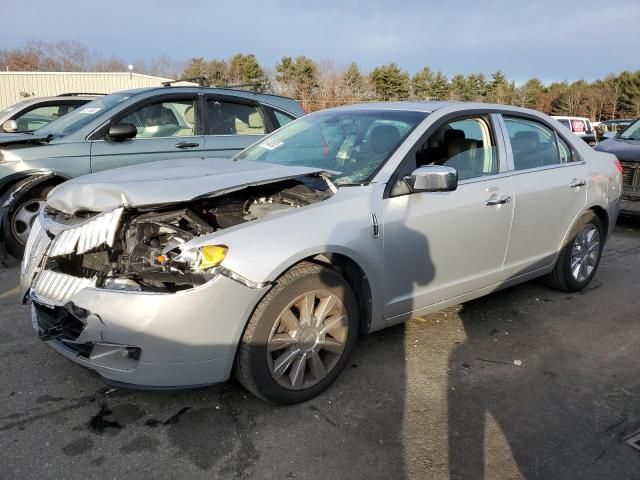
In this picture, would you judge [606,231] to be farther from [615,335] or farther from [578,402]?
[578,402]

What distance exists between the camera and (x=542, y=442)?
2.70 metres

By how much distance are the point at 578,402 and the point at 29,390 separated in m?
3.23

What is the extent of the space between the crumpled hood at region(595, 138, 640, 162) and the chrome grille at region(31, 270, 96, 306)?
772 centimetres

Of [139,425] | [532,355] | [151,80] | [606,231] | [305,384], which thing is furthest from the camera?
[151,80]

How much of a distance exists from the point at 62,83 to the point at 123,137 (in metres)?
26.3

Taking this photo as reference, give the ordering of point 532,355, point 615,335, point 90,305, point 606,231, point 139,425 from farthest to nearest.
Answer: point 606,231 → point 615,335 → point 532,355 → point 139,425 → point 90,305

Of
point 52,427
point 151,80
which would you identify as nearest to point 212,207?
point 52,427

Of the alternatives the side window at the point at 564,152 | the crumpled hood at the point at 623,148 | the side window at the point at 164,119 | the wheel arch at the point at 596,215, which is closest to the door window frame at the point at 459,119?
the side window at the point at 564,152

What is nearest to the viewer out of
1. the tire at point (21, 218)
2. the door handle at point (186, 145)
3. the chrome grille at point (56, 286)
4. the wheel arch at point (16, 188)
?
the chrome grille at point (56, 286)

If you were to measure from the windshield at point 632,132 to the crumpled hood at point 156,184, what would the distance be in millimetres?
7737

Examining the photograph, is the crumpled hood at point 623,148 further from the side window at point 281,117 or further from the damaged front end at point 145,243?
the damaged front end at point 145,243

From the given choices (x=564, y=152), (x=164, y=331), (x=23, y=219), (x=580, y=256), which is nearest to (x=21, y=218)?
(x=23, y=219)

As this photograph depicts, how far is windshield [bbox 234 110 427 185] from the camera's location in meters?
3.46

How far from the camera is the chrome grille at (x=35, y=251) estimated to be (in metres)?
3.05
